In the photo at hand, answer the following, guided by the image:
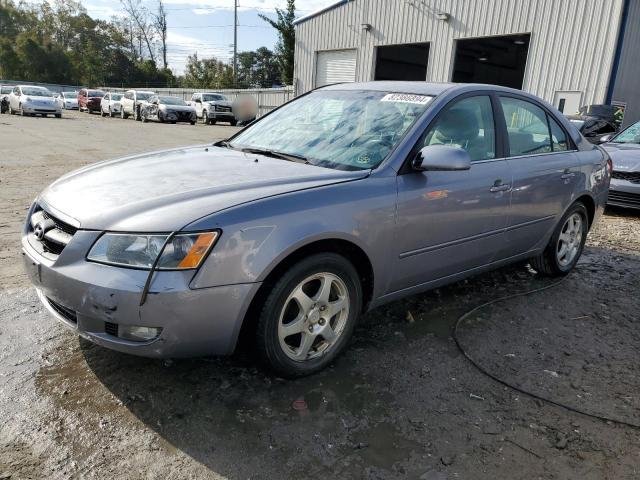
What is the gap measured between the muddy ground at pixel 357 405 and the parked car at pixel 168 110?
23851 mm

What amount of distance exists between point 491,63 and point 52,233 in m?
28.3

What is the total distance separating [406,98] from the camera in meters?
3.56

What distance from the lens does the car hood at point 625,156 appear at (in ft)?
25.1

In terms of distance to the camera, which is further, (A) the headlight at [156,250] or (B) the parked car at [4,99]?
(B) the parked car at [4,99]

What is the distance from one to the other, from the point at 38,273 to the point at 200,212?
92cm

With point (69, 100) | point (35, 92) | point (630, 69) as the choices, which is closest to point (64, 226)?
point (630, 69)

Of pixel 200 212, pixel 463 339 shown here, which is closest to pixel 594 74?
pixel 463 339

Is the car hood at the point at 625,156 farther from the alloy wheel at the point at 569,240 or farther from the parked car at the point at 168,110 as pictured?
the parked car at the point at 168,110

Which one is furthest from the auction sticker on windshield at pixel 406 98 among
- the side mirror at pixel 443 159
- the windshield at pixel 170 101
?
the windshield at pixel 170 101

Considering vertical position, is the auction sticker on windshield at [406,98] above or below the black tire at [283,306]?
above

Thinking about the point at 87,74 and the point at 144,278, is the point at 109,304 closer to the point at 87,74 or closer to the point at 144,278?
the point at 144,278

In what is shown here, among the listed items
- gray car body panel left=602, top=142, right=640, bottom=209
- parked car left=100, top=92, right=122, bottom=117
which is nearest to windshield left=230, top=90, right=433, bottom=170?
gray car body panel left=602, top=142, right=640, bottom=209

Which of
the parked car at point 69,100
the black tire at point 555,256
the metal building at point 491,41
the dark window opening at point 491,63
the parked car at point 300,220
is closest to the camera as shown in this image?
the parked car at point 300,220

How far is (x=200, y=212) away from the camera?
8.07 feet
